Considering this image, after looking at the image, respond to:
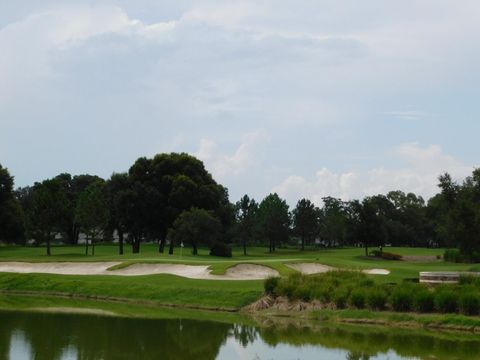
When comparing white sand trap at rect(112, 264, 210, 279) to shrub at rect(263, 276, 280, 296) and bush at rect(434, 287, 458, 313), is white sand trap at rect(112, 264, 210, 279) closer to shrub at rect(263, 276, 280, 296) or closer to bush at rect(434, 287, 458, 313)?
shrub at rect(263, 276, 280, 296)

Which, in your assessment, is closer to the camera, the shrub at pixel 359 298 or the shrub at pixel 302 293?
the shrub at pixel 359 298

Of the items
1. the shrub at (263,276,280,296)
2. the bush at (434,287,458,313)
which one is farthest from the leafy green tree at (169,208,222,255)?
the bush at (434,287,458,313)

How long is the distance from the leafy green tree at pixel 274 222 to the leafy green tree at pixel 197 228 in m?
30.0

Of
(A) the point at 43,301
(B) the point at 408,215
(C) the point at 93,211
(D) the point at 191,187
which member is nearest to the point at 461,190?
(D) the point at 191,187

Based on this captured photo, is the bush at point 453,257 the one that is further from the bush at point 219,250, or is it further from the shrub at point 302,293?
the shrub at point 302,293

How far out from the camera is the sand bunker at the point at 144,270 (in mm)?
41000

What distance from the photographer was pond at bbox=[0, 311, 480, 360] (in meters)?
20.7

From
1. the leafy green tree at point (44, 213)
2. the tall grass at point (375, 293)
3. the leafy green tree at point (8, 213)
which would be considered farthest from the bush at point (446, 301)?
the leafy green tree at point (8, 213)

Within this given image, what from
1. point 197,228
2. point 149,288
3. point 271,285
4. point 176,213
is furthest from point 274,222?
point 271,285

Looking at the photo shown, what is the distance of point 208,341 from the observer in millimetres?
23734

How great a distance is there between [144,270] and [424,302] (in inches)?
815

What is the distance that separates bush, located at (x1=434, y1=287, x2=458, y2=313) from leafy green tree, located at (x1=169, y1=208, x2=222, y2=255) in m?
38.4

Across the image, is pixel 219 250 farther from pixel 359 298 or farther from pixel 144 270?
pixel 359 298

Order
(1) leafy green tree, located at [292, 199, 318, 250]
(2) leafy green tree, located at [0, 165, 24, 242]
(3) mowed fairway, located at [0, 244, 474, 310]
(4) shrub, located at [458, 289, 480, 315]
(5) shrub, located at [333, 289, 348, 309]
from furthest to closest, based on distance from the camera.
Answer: (1) leafy green tree, located at [292, 199, 318, 250] < (2) leafy green tree, located at [0, 165, 24, 242] < (3) mowed fairway, located at [0, 244, 474, 310] < (5) shrub, located at [333, 289, 348, 309] < (4) shrub, located at [458, 289, 480, 315]
